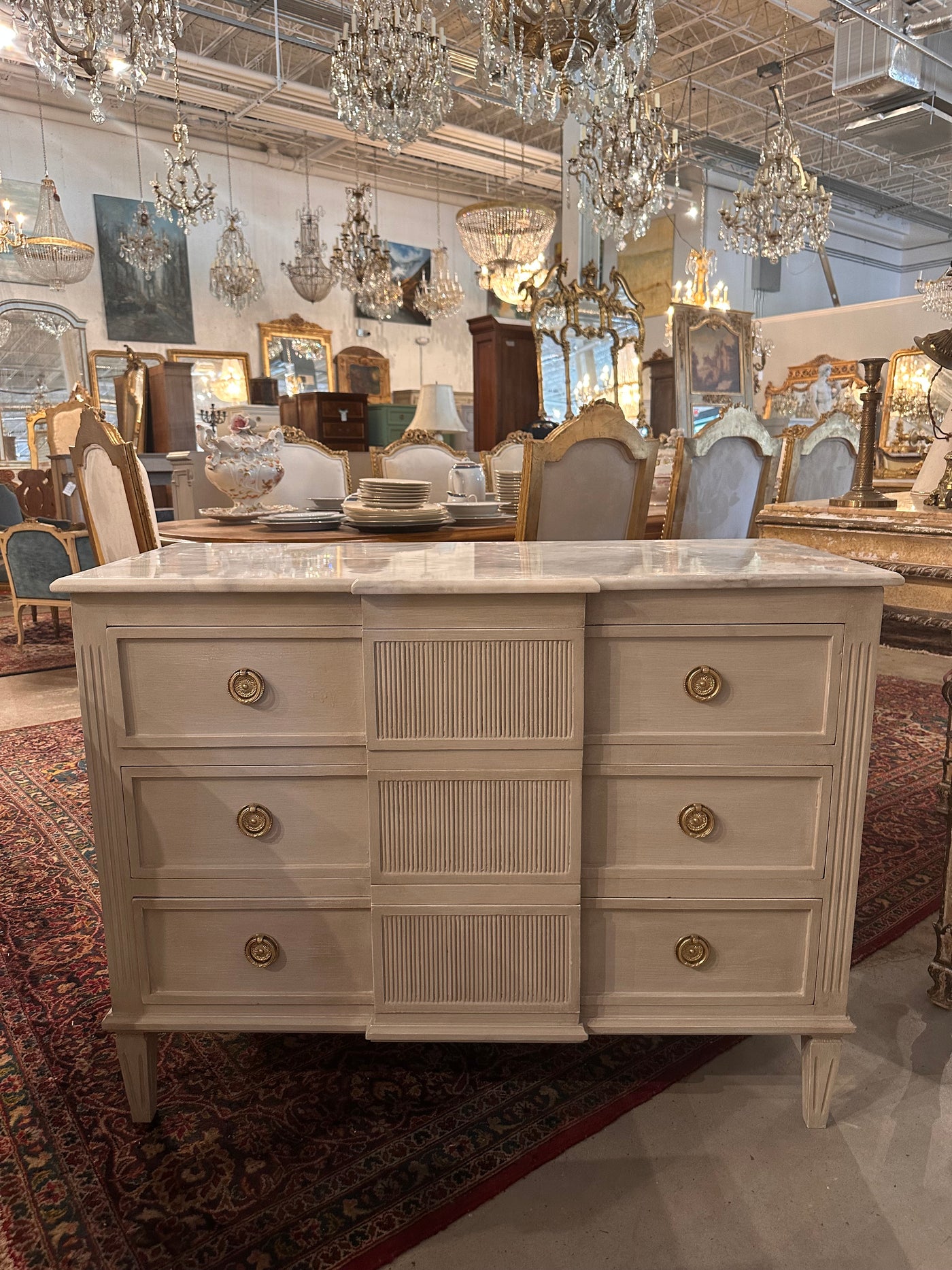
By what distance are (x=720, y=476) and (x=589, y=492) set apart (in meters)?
0.61

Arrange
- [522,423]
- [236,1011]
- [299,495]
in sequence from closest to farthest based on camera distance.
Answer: [236,1011] < [299,495] < [522,423]

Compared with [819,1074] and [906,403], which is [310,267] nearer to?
[906,403]

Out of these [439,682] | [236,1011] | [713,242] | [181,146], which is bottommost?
[236,1011]

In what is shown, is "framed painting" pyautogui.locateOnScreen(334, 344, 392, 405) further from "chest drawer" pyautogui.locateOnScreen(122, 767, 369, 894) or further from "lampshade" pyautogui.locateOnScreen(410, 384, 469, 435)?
"chest drawer" pyautogui.locateOnScreen(122, 767, 369, 894)

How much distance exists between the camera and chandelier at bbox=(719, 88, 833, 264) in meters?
6.88

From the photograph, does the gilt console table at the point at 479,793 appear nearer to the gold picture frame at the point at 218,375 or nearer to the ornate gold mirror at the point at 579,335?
the ornate gold mirror at the point at 579,335

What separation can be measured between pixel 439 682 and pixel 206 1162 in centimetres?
95

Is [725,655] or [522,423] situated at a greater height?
[522,423]

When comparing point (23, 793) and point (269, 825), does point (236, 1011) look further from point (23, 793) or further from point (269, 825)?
point (23, 793)

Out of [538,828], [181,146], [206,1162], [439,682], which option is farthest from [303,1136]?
[181,146]

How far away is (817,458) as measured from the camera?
13.8ft

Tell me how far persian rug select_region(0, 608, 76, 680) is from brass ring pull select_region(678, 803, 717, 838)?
391 centimetres

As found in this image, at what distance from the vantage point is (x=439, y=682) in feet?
4.52

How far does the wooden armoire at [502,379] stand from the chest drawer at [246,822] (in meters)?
7.68
